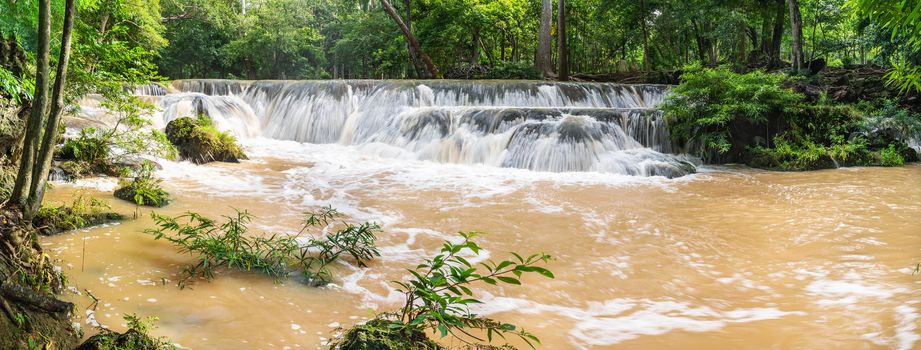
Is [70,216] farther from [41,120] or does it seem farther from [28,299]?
[28,299]

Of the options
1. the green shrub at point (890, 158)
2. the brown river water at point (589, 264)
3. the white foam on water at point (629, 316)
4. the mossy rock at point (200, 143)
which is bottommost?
the white foam on water at point (629, 316)

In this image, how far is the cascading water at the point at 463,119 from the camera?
10.2m

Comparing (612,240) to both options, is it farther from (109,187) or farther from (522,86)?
(522,86)

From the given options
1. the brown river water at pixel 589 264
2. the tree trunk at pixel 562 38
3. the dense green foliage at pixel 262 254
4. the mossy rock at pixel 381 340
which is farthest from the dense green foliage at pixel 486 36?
the mossy rock at pixel 381 340

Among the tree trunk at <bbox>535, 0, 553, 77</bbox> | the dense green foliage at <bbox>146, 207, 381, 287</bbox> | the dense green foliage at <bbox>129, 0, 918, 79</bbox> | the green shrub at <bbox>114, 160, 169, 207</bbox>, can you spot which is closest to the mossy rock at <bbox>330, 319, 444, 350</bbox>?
the dense green foliage at <bbox>146, 207, 381, 287</bbox>

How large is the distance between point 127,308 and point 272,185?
187 inches

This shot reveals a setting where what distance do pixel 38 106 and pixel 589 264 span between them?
3.55 m

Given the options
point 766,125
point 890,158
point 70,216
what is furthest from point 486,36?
point 70,216

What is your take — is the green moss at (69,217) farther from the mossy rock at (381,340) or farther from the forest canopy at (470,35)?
the mossy rock at (381,340)

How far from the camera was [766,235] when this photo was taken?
4.90m

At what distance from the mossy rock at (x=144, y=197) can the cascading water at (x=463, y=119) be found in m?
6.41

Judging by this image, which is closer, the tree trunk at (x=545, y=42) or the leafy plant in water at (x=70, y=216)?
the leafy plant in water at (x=70, y=216)

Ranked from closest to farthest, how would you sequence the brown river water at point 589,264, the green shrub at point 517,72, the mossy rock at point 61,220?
the brown river water at point 589,264 → the mossy rock at point 61,220 → the green shrub at point 517,72

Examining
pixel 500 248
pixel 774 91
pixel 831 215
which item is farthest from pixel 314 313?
pixel 774 91
